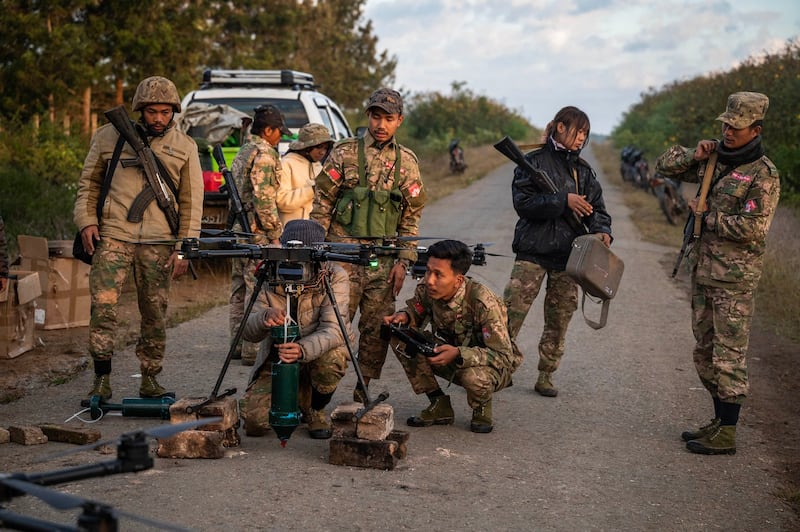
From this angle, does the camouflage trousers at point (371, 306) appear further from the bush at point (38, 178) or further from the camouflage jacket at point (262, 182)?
the bush at point (38, 178)

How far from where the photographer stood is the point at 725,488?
546cm

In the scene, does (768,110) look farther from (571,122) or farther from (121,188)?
(121,188)

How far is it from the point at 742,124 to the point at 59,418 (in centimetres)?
452

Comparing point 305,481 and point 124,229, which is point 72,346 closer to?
point 124,229

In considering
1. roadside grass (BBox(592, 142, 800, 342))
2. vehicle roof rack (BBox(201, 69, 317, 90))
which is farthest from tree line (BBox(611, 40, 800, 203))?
vehicle roof rack (BBox(201, 69, 317, 90))

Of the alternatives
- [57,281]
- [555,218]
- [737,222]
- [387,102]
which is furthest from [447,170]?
[737,222]

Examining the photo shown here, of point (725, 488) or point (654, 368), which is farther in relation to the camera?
point (654, 368)

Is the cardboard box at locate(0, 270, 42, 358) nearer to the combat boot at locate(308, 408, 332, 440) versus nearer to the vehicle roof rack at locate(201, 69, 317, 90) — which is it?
the combat boot at locate(308, 408, 332, 440)

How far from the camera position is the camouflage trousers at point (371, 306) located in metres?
6.66

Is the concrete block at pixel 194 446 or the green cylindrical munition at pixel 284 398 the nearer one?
the green cylindrical munition at pixel 284 398

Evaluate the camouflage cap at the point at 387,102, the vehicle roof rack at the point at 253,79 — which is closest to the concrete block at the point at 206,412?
the camouflage cap at the point at 387,102

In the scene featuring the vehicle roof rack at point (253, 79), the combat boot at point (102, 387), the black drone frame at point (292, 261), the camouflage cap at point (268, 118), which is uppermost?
the vehicle roof rack at point (253, 79)

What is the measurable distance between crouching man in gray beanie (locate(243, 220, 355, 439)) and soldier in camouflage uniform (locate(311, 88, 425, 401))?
0.54m

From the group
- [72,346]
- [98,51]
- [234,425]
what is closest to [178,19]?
[98,51]
